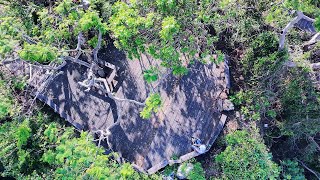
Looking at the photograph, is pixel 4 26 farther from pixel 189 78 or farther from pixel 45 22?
pixel 189 78

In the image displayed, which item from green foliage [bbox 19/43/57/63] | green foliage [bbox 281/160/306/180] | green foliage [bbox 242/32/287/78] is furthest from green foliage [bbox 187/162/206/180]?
green foliage [bbox 19/43/57/63]

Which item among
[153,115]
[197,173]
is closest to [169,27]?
[153,115]

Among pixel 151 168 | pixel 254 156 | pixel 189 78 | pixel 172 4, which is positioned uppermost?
pixel 172 4

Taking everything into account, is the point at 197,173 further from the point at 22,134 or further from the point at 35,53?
the point at 35,53

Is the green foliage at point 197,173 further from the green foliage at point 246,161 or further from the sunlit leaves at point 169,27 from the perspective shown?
the sunlit leaves at point 169,27

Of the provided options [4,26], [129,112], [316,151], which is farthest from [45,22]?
[316,151]

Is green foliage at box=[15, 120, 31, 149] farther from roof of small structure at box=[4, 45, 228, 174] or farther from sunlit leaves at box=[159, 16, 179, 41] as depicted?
sunlit leaves at box=[159, 16, 179, 41]
